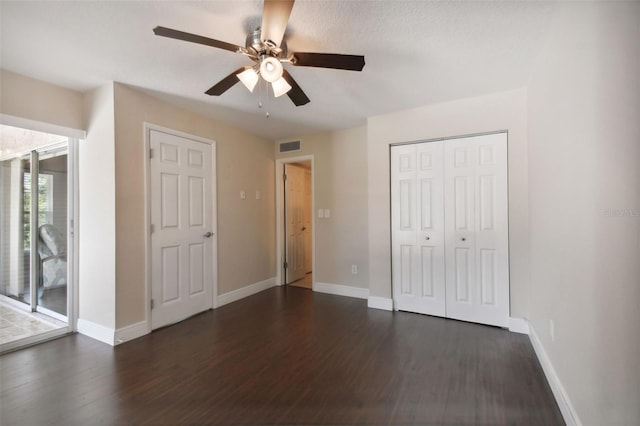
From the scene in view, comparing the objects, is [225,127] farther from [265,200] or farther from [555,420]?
[555,420]

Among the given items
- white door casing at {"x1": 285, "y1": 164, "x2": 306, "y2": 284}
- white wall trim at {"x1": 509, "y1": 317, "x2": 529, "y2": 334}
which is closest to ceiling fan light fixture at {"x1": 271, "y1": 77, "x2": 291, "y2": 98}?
white door casing at {"x1": 285, "y1": 164, "x2": 306, "y2": 284}

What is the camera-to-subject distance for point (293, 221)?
4.80 m

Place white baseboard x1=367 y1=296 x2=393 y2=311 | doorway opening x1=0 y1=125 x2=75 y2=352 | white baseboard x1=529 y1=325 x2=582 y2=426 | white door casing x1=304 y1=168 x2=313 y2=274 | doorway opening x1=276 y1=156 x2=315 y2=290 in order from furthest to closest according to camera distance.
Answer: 1. white door casing x1=304 y1=168 x2=313 y2=274
2. doorway opening x1=276 y1=156 x2=315 y2=290
3. white baseboard x1=367 y1=296 x2=393 y2=311
4. doorway opening x1=0 y1=125 x2=75 y2=352
5. white baseboard x1=529 y1=325 x2=582 y2=426

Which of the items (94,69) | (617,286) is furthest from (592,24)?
(94,69)

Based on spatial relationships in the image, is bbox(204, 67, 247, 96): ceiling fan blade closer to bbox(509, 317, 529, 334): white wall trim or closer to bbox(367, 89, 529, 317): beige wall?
bbox(367, 89, 529, 317): beige wall

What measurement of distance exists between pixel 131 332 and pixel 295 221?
284cm

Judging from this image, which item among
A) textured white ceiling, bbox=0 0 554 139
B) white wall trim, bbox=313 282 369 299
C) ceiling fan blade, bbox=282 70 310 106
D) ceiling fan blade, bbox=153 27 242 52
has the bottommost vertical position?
white wall trim, bbox=313 282 369 299

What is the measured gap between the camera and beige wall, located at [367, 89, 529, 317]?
270 centimetres

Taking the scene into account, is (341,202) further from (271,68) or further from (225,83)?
(271,68)

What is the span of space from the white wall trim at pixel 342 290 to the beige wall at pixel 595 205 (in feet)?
7.20

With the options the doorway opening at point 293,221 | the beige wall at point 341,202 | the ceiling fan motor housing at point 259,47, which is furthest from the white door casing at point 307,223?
the ceiling fan motor housing at point 259,47

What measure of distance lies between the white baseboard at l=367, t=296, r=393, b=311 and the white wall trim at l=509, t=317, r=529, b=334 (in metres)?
1.23

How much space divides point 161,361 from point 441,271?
2.92m

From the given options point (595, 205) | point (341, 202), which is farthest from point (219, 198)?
point (595, 205)
